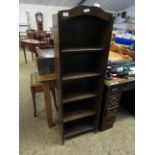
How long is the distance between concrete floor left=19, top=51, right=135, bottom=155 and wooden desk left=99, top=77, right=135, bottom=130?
19 centimetres

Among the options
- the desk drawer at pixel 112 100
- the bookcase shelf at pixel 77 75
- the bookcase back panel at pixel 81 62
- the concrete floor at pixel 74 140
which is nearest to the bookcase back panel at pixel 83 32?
the bookcase back panel at pixel 81 62

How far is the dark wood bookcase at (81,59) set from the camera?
1048 mm

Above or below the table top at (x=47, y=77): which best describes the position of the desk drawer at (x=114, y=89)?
below

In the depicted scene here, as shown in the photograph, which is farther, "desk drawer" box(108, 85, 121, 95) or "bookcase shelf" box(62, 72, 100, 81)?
"desk drawer" box(108, 85, 121, 95)

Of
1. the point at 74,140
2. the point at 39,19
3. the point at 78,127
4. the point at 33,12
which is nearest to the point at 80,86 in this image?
the point at 78,127

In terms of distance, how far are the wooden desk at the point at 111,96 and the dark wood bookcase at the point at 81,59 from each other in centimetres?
8

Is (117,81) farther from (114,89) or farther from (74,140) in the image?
(74,140)

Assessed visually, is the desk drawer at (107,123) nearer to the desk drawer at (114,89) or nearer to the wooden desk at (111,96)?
the wooden desk at (111,96)

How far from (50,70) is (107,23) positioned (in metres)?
0.78

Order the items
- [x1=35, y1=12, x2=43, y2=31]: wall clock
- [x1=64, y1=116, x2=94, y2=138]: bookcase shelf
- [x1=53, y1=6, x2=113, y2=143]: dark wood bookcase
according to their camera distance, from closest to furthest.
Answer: [x1=53, y1=6, x2=113, y2=143]: dark wood bookcase < [x1=64, y1=116, x2=94, y2=138]: bookcase shelf < [x1=35, y1=12, x2=43, y2=31]: wall clock

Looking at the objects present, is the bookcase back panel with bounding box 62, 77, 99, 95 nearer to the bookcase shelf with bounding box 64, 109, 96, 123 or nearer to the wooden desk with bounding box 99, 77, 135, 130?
the wooden desk with bounding box 99, 77, 135, 130

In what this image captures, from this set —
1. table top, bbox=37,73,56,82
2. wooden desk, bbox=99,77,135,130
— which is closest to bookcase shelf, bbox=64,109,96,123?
wooden desk, bbox=99,77,135,130

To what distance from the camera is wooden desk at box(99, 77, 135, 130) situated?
4.74 feet
